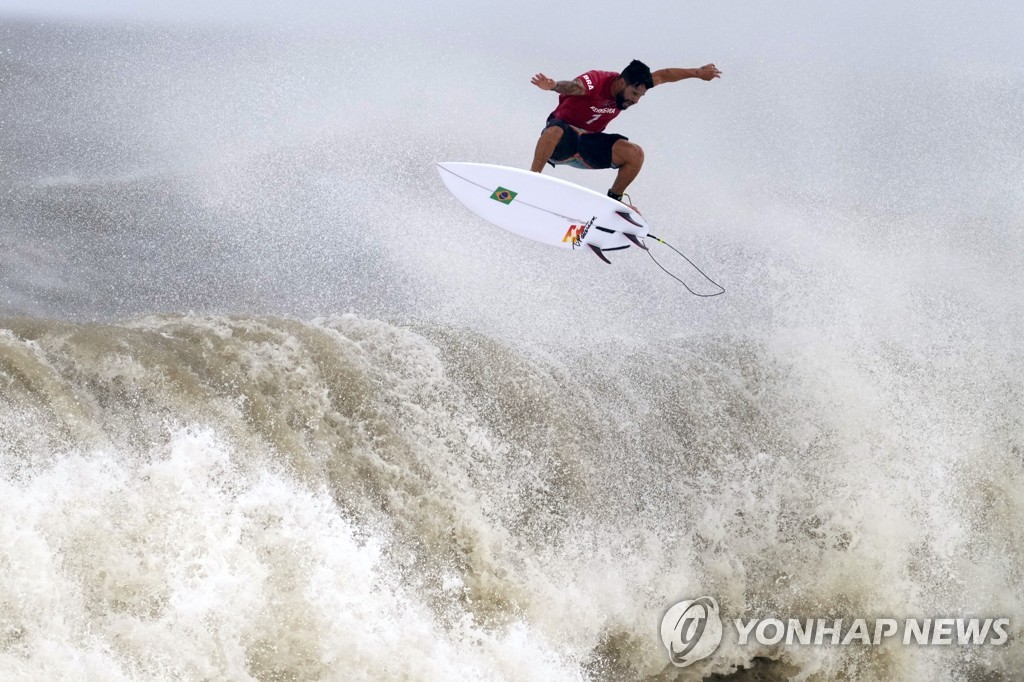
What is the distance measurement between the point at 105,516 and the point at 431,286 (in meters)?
3.75

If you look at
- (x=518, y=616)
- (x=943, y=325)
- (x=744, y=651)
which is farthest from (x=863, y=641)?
(x=943, y=325)

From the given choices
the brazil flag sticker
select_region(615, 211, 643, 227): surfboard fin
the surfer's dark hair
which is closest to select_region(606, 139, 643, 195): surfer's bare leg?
select_region(615, 211, 643, 227): surfboard fin

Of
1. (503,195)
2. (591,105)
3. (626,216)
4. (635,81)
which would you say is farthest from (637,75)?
(503,195)

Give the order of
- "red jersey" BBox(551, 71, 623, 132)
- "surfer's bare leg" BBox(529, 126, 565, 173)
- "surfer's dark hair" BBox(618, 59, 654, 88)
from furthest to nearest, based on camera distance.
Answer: "surfer's bare leg" BBox(529, 126, 565, 173) < "red jersey" BBox(551, 71, 623, 132) < "surfer's dark hair" BBox(618, 59, 654, 88)

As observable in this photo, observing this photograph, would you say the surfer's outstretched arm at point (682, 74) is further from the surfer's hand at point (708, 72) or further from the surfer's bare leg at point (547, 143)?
the surfer's bare leg at point (547, 143)

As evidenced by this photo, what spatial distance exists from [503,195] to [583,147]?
61 centimetres

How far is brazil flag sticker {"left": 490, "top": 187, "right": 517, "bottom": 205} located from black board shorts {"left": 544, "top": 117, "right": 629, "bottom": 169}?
34 cm

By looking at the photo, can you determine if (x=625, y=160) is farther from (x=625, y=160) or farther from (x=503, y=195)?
(x=503, y=195)

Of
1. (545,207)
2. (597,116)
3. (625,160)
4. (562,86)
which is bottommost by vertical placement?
(545,207)

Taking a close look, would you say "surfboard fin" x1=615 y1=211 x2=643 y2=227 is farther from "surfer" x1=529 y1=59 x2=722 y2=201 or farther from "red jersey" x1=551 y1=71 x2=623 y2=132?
"red jersey" x1=551 y1=71 x2=623 y2=132

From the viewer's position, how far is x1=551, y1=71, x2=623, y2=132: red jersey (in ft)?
17.5

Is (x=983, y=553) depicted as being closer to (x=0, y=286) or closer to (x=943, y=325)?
(x=943, y=325)

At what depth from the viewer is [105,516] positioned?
12.1 feet

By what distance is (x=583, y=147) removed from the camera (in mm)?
5680
